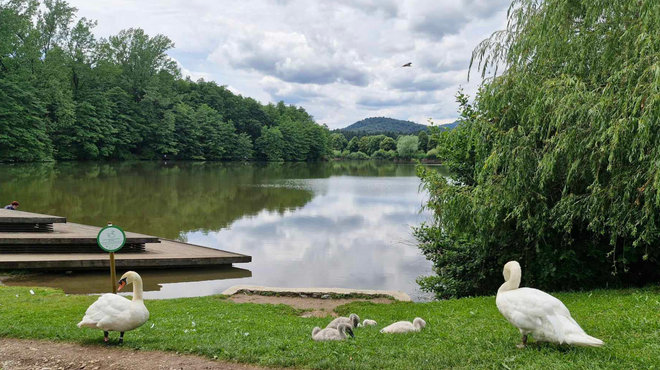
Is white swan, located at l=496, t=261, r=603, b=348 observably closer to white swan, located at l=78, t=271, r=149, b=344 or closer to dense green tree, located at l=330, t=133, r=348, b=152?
white swan, located at l=78, t=271, r=149, b=344

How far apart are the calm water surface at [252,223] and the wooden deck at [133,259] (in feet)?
1.06

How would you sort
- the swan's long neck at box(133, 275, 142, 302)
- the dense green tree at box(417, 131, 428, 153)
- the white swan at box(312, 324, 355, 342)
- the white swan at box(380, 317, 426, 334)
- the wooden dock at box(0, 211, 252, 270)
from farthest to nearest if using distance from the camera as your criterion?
the dense green tree at box(417, 131, 428, 153), the wooden dock at box(0, 211, 252, 270), the white swan at box(380, 317, 426, 334), the white swan at box(312, 324, 355, 342), the swan's long neck at box(133, 275, 142, 302)

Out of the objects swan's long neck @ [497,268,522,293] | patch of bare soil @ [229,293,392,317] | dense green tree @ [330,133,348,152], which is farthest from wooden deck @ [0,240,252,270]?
dense green tree @ [330,133,348,152]

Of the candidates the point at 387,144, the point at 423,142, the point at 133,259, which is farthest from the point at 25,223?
the point at 387,144

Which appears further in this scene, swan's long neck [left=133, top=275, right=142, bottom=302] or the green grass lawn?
swan's long neck [left=133, top=275, right=142, bottom=302]

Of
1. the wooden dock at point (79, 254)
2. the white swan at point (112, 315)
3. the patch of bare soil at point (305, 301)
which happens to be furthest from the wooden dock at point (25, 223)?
the white swan at point (112, 315)

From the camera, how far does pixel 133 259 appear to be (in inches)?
536

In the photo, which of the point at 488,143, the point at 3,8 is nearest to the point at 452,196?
the point at 488,143

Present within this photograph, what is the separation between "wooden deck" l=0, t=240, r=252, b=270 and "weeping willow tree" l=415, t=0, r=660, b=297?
26.7 ft

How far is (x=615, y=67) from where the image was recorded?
836 cm

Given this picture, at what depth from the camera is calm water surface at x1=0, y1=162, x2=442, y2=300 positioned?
14016mm

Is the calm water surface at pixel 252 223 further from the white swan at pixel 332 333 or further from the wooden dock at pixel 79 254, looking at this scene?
the white swan at pixel 332 333

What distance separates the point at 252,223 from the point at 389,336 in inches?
720

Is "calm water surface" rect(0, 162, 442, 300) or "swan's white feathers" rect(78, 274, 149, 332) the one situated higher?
"swan's white feathers" rect(78, 274, 149, 332)
